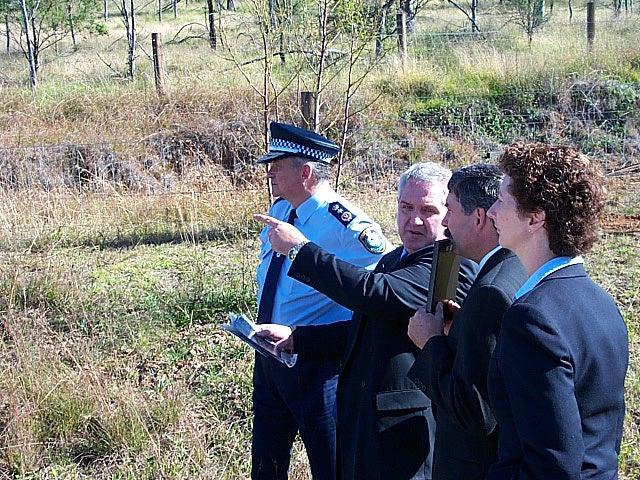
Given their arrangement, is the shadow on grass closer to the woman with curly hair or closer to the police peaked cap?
the police peaked cap

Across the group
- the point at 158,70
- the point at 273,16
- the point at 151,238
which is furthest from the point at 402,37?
the point at 151,238

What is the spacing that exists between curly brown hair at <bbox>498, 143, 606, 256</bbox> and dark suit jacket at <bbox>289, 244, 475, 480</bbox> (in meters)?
0.82

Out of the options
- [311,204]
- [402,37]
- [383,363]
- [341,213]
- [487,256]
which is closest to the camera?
[487,256]

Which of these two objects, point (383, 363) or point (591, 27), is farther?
point (591, 27)

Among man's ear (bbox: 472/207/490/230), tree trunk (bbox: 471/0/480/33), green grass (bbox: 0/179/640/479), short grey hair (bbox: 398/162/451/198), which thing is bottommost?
green grass (bbox: 0/179/640/479)

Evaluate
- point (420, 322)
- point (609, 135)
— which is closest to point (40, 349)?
point (420, 322)

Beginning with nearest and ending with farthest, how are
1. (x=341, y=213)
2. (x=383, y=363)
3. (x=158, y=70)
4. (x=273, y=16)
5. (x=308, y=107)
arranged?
1. (x=383, y=363)
2. (x=341, y=213)
3. (x=308, y=107)
4. (x=273, y=16)
5. (x=158, y=70)

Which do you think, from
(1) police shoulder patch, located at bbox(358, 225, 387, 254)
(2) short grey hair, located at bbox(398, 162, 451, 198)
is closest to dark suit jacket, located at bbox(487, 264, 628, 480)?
(2) short grey hair, located at bbox(398, 162, 451, 198)

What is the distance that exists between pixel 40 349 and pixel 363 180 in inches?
282

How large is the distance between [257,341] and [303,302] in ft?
1.07

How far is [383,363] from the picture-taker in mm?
2955

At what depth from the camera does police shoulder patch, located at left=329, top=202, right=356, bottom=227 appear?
3.52 meters

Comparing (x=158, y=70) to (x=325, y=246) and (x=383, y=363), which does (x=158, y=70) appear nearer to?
(x=325, y=246)

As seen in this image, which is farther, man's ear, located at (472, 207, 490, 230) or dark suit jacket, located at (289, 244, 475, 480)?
dark suit jacket, located at (289, 244, 475, 480)
